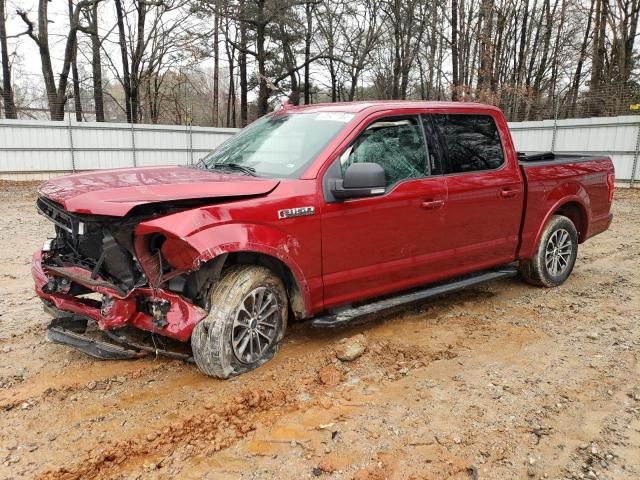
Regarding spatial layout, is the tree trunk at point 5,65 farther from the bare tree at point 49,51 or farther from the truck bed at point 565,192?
the truck bed at point 565,192

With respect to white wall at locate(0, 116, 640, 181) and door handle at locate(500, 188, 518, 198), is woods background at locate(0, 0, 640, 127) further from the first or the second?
door handle at locate(500, 188, 518, 198)

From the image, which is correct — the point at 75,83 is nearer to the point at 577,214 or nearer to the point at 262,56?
the point at 262,56

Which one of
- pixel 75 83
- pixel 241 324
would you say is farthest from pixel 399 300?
pixel 75 83

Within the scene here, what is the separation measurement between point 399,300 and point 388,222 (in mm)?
664

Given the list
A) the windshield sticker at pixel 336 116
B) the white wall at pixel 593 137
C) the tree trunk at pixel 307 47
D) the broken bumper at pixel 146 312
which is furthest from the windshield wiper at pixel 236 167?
the tree trunk at pixel 307 47

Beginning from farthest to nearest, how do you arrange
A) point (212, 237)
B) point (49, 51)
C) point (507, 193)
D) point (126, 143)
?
point (49, 51)
point (126, 143)
point (507, 193)
point (212, 237)

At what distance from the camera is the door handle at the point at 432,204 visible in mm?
4152

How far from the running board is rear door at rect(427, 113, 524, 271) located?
0.12 metres

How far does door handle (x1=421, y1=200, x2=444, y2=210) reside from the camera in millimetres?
4152

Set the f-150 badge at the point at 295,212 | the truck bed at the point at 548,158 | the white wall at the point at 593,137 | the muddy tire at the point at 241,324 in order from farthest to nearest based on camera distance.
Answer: the white wall at the point at 593,137, the truck bed at the point at 548,158, the f-150 badge at the point at 295,212, the muddy tire at the point at 241,324

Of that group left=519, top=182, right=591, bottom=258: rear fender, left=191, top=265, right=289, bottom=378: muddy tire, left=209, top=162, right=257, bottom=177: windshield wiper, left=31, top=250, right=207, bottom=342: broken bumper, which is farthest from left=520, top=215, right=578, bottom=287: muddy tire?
left=31, top=250, right=207, bottom=342: broken bumper

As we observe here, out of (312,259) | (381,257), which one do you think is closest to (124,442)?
(312,259)

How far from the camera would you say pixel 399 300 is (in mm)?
4109

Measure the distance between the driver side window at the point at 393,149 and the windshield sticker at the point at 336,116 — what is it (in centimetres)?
17
